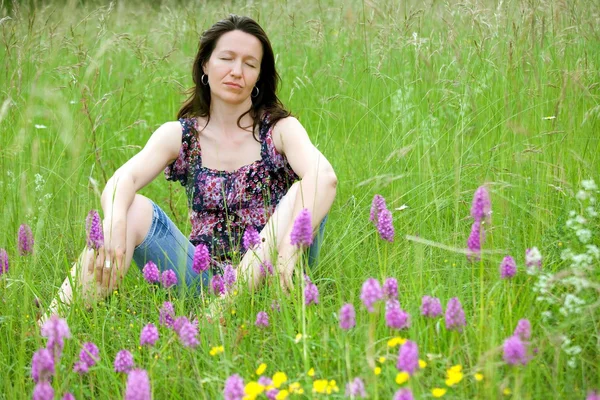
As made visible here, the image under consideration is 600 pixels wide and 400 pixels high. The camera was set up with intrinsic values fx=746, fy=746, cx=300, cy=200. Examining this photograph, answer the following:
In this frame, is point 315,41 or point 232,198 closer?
point 232,198

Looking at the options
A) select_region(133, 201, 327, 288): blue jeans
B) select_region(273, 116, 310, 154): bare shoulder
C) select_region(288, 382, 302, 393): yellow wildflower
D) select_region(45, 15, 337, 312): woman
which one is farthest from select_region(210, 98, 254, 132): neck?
select_region(288, 382, 302, 393): yellow wildflower

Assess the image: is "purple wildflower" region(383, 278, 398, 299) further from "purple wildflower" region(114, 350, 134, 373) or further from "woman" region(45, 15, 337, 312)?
"woman" region(45, 15, 337, 312)

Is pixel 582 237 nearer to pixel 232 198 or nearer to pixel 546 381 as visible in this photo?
pixel 546 381

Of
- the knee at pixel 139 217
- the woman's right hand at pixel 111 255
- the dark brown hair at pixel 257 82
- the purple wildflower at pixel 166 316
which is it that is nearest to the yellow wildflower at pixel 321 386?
the purple wildflower at pixel 166 316

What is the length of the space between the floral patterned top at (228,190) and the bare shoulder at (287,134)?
0.09 feet

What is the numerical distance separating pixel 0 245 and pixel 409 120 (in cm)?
183

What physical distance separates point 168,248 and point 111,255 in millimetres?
308

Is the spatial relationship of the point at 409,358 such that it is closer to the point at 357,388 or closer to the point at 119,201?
the point at 357,388

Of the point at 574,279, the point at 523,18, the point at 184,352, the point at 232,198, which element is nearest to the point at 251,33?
the point at 232,198

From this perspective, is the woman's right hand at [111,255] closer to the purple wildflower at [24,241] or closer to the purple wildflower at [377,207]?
the purple wildflower at [24,241]

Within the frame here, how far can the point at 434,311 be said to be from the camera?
1833 millimetres

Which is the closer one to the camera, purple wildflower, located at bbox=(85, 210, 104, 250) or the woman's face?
purple wildflower, located at bbox=(85, 210, 104, 250)

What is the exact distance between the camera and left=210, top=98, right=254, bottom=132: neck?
10.1 ft

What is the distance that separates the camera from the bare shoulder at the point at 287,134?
2.89 metres
